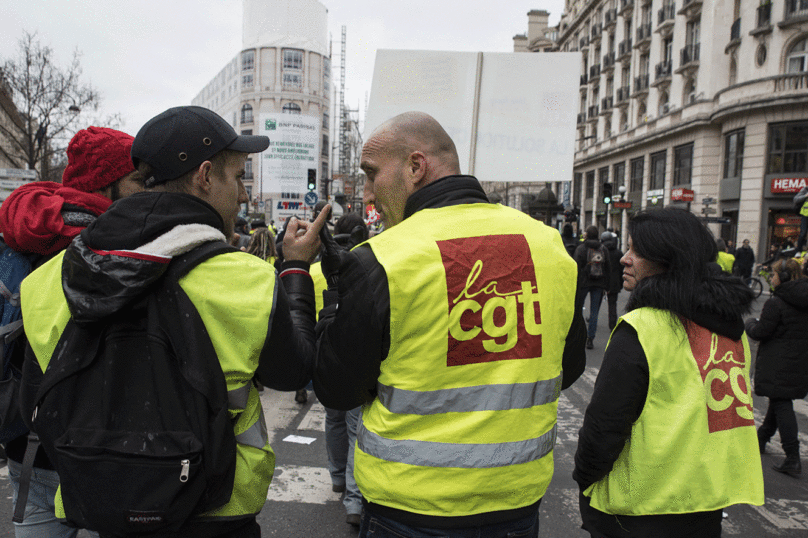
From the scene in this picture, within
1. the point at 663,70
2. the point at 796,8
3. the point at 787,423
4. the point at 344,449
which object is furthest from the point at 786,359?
the point at 663,70

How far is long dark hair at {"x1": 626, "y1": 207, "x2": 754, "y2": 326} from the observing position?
208 cm

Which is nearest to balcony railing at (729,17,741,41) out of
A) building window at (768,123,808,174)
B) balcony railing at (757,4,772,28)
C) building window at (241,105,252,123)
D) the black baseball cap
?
balcony railing at (757,4,772,28)

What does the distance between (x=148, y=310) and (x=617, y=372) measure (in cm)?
164

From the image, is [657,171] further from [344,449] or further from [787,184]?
[344,449]

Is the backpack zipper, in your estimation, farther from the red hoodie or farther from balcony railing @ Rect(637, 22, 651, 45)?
balcony railing @ Rect(637, 22, 651, 45)

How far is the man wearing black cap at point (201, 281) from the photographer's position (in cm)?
133

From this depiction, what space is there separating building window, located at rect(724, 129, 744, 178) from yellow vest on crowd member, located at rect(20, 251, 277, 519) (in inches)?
1206

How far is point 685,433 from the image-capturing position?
201 cm

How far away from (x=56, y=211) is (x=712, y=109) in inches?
1286

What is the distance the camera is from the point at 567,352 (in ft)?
6.27

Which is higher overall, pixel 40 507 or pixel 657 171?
pixel 657 171

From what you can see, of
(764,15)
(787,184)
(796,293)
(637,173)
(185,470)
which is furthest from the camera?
(637,173)

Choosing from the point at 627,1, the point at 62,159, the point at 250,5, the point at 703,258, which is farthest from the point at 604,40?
the point at 703,258

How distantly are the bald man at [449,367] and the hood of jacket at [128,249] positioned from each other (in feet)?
1.46
